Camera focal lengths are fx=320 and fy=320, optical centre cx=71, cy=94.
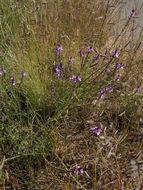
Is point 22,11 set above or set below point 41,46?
above

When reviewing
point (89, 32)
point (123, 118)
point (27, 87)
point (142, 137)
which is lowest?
point (142, 137)

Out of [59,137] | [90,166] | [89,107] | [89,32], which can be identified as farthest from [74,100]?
[89,32]

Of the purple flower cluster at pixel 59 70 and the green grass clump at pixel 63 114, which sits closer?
the green grass clump at pixel 63 114

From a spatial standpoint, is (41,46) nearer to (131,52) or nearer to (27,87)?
(27,87)

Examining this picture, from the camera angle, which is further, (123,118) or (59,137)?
(123,118)

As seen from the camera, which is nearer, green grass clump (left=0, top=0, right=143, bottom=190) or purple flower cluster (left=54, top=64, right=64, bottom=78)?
green grass clump (left=0, top=0, right=143, bottom=190)

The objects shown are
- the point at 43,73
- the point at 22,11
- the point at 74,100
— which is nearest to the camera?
the point at 74,100

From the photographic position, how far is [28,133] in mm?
2014

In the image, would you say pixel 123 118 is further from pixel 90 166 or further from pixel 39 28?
pixel 39 28

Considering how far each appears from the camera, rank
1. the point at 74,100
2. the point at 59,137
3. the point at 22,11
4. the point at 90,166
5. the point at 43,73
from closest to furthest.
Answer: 1. the point at 90,166
2. the point at 59,137
3. the point at 74,100
4. the point at 43,73
5. the point at 22,11

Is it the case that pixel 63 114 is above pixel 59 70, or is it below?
below

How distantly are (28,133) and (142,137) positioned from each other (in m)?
0.75

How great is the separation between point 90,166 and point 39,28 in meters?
1.18

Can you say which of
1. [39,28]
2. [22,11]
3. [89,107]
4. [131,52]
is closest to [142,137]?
[89,107]
